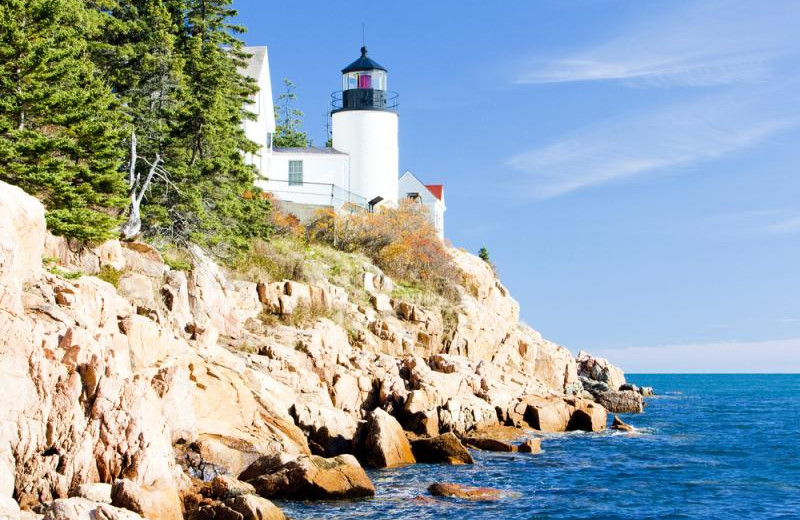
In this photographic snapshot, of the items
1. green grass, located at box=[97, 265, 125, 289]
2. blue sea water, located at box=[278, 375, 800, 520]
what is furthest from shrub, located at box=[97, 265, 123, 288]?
blue sea water, located at box=[278, 375, 800, 520]

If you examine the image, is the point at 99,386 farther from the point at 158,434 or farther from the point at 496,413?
the point at 496,413

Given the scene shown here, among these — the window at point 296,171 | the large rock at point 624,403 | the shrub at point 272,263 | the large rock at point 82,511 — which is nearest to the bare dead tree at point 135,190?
the shrub at point 272,263

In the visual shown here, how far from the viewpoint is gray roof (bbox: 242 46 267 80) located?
44188 mm

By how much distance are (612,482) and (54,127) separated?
17708 mm

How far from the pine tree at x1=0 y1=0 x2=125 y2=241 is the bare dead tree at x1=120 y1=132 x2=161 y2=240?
1512 millimetres

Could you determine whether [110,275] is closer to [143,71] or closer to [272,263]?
[143,71]

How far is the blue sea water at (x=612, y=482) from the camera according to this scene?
1720cm

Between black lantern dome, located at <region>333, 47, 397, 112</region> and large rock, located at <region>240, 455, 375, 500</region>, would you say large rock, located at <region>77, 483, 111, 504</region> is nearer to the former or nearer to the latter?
large rock, located at <region>240, 455, 375, 500</region>

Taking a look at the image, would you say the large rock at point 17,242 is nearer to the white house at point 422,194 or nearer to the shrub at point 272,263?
the shrub at point 272,263

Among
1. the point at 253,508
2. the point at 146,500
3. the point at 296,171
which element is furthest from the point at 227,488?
the point at 296,171

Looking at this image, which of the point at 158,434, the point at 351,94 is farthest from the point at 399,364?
the point at 351,94

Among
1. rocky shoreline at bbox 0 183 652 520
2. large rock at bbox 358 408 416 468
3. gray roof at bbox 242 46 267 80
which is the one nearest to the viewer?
rocky shoreline at bbox 0 183 652 520

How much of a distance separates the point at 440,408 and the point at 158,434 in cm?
1217

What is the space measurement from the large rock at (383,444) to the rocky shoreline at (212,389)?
2.1 inches
